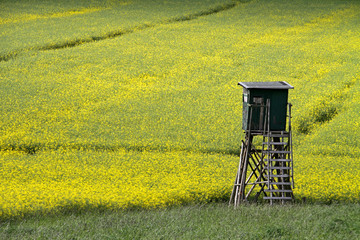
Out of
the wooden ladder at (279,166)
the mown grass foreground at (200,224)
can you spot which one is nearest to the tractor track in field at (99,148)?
the wooden ladder at (279,166)

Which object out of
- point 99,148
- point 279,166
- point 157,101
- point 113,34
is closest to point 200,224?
point 279,166

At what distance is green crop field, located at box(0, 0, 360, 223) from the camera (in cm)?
1686

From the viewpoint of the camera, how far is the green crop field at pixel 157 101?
16.9 metres

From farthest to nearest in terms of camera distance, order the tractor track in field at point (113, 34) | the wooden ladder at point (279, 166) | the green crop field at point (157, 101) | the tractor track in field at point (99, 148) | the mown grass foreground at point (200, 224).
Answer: the tractor track in field at point (113, 34) → the tractor track in field at point (99, 148) → the green crop field at point (157, 101) → the wooden ladder at point (279, 166) → the mown grass foreground at point (200, 224)

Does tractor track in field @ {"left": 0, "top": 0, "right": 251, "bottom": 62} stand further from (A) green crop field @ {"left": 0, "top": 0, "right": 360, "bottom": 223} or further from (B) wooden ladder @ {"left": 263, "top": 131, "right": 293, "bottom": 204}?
(B) wooden ladder @ {"left": 263, "top": 131, "right": 293, "bottom": 204}

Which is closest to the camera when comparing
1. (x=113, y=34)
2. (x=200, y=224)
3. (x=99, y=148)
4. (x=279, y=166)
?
(x=200, y=224)

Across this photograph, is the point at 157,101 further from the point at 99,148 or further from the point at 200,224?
the point at 200,224

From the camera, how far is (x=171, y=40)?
138 ft

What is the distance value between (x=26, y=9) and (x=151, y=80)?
28666 mm

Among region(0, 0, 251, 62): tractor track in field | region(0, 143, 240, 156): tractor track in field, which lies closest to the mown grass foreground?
region(0, 143, 240, 156): tractor track in field

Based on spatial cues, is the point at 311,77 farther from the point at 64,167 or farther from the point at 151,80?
the point at 64,167

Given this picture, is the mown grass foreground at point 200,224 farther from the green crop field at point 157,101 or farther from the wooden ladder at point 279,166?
the green crop field at point 157,101

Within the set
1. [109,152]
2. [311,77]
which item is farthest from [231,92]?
[109,152]

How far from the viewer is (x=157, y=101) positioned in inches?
1110
